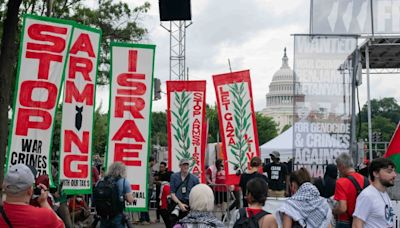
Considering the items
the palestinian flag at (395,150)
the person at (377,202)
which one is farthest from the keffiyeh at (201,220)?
the palestinian flag at (395,150)

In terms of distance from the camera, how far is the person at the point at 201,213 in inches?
195

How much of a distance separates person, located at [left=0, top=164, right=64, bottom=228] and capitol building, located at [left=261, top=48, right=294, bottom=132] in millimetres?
120236

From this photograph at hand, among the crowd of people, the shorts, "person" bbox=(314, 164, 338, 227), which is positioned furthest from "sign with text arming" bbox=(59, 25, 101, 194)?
the shorts

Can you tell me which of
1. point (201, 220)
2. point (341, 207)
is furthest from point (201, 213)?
point (341, 207)

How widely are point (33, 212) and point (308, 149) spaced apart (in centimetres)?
1124

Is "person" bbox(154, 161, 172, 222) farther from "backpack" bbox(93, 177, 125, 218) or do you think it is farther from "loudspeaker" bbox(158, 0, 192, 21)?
"backpack" bbox(93, 177, 125, 218)

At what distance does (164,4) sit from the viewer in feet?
36.9

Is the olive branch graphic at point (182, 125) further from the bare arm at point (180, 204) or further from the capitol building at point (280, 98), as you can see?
the capitol building at point (280, 98)

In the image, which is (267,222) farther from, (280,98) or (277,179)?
(280,98)

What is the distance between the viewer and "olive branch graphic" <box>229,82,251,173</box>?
14.8 m

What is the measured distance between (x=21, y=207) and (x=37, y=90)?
4.82 metres

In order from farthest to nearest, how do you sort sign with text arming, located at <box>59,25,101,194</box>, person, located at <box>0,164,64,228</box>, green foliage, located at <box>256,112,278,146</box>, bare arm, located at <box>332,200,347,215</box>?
green foliage, located at <box>256,112,278,146</box>, sign with text arming, located at <box>59,25,101,194</box>, bare arm, located at <box>332,200,347,215</box>, person, located at <box>0,164,64,228</box>

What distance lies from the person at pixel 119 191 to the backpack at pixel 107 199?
59 mm

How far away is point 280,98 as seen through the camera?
130 metres
